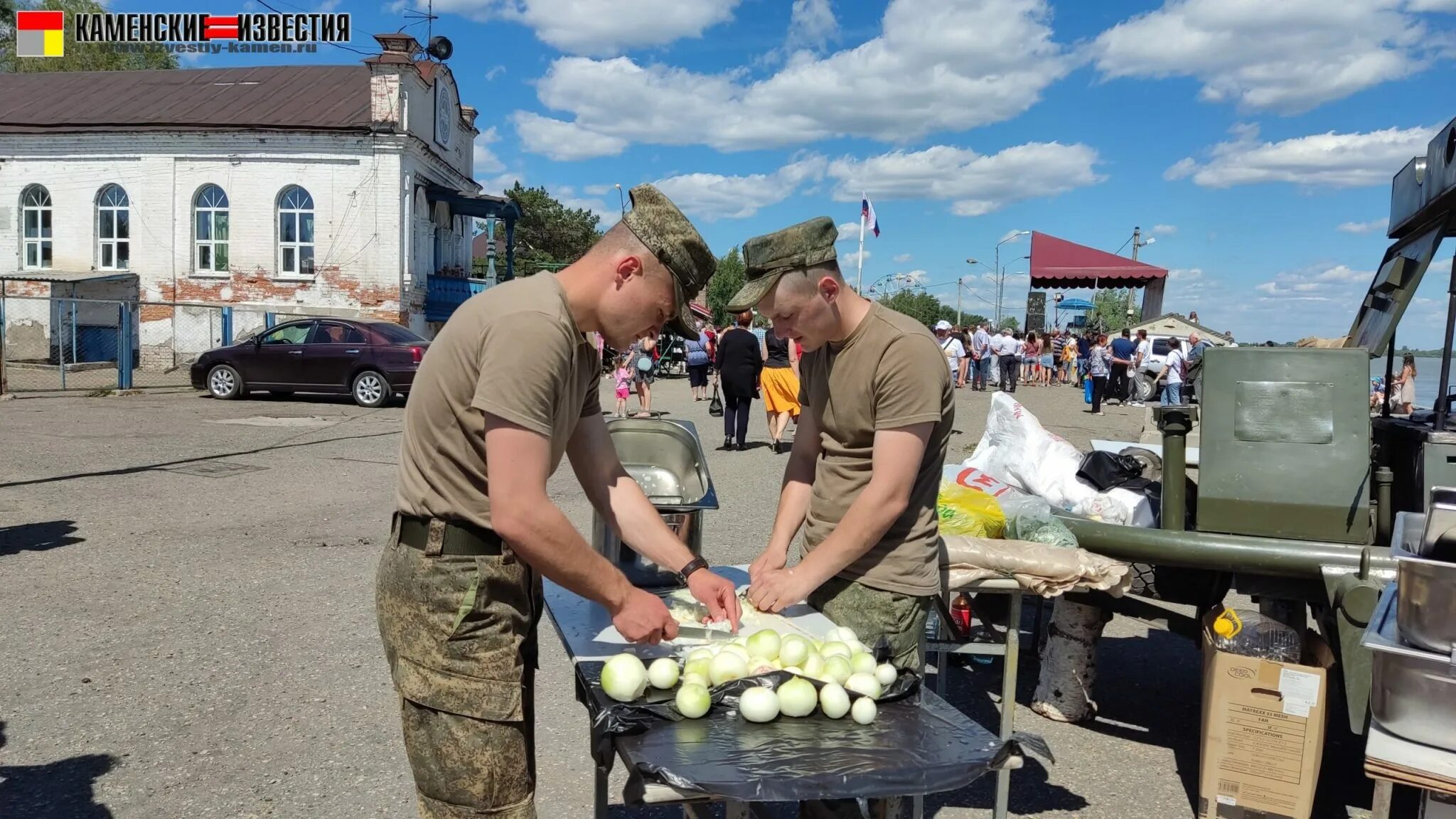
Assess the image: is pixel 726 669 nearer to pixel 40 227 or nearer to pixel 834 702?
pixel 834 702

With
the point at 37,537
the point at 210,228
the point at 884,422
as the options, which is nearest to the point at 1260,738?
the point at 884,422

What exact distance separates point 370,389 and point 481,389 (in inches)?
654

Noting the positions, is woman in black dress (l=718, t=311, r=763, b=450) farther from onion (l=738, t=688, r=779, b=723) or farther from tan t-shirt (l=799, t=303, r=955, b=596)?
onion (l=738, t=688, r=779, b=723)

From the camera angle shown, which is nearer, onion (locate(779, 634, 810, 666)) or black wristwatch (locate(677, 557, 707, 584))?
onion (locate(779, 634, 810, 666))

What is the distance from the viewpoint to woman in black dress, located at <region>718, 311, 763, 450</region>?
12.6 m

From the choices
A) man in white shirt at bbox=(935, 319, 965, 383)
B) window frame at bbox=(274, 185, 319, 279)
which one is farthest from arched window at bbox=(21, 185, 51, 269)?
man in white shirt at bbox=(935, 319, 965, 383)

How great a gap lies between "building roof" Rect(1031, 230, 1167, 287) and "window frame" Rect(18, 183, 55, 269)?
89.0ft

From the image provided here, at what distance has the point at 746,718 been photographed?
211 cm

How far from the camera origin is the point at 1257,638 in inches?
158

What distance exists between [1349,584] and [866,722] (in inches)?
97.2

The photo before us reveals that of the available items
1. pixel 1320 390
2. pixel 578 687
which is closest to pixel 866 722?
pixel 578 687

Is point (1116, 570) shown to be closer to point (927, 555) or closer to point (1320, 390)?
point (1320, 390)

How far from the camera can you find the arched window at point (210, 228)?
26281mm

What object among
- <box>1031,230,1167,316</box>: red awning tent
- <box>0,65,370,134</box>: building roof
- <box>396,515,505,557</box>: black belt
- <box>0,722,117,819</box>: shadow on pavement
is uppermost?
<box>0,65,370,134</box>: building roof
